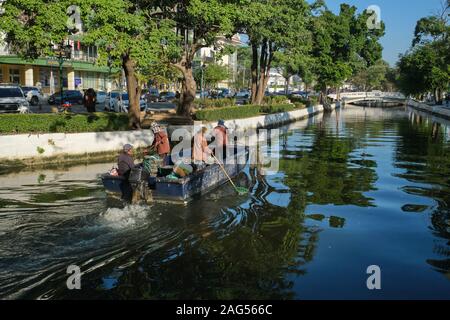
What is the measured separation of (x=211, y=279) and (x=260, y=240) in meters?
2.26

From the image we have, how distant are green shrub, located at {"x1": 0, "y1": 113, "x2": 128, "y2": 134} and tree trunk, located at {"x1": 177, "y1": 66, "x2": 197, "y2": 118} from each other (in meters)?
6.32

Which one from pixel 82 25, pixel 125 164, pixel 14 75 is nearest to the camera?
pixel 125 164

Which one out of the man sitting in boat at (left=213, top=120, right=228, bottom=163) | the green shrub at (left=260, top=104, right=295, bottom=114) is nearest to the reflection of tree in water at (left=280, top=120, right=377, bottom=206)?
the man sitting in boat at (left=213, top=120, right=228, bottom=163)

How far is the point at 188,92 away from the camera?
98.4 feet

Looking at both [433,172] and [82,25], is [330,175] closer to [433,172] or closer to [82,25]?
[433,172]

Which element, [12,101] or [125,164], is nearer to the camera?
[125,164]

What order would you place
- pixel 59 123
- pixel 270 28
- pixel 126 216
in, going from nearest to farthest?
1. pixel 126 216
2. pixel 59 123
3. pixel 270 28

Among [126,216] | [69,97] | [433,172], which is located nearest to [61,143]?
[126,216]

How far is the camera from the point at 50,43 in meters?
19.3

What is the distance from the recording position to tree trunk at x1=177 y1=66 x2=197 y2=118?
95.9 ft

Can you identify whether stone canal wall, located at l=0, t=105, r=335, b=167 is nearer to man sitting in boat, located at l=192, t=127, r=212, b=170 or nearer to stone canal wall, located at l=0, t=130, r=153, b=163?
stone canal wall, located at l=0, t=130, r=153, b=163

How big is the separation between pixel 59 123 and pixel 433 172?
15290mm

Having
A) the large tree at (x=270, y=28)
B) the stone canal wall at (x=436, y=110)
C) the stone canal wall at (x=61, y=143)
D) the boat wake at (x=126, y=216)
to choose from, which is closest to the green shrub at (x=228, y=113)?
the large tree at (x=270, y=28)

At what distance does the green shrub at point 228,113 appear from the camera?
105ft
